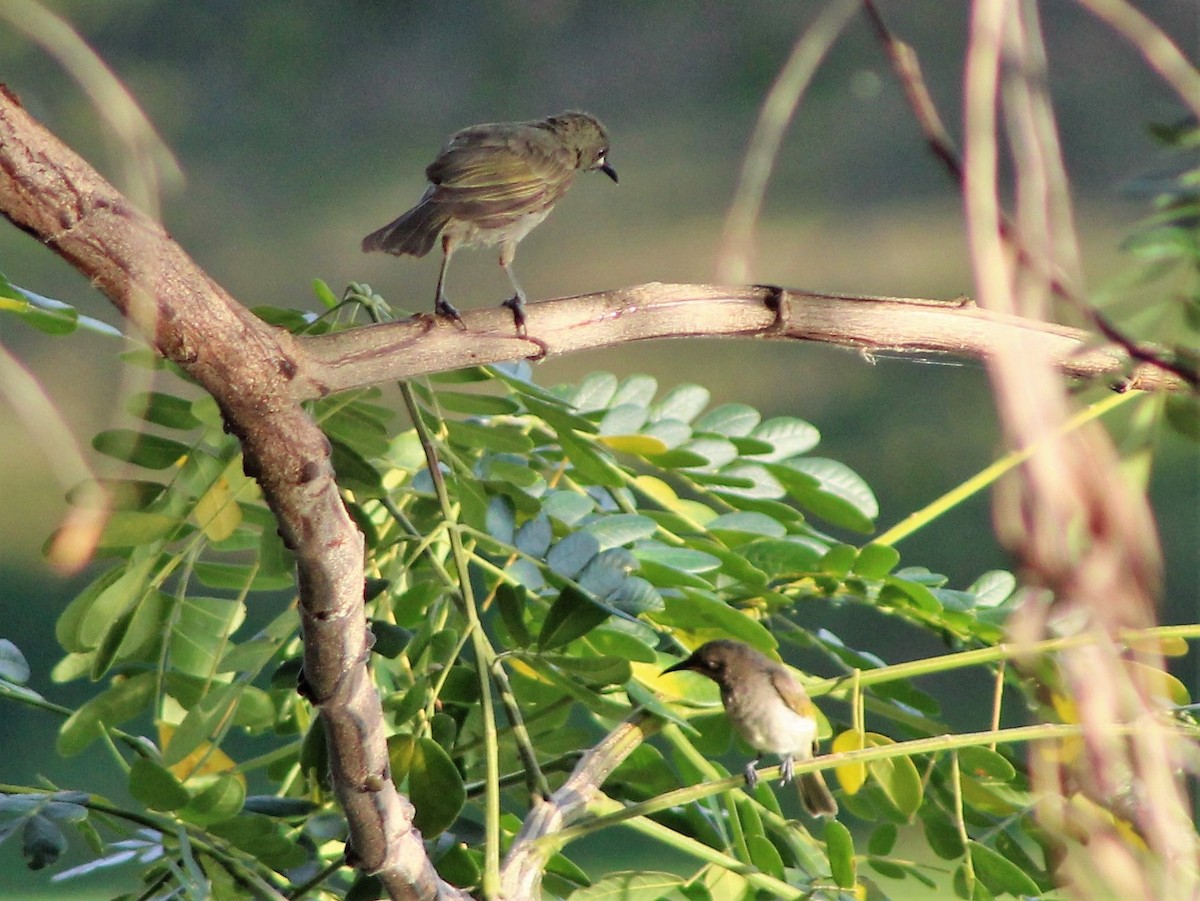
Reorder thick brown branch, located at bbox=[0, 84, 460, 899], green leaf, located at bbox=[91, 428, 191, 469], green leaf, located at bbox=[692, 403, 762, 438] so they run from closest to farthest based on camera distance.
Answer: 1. thick brown branch, located at bbox=[0, 84, 460, 899]
2. green leaf, located at bbox=[91, 428, 191, 469]
3. green leaf, located at bbox=[692, 403, 762, 438]

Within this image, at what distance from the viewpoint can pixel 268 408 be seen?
0.35 metres

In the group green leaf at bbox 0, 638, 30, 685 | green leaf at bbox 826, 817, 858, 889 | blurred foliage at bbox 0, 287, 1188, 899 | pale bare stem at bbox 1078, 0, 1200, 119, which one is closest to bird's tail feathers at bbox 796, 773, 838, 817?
blurred foliage at bbox 0, 287, 1188, 899

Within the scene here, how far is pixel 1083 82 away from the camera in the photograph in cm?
218

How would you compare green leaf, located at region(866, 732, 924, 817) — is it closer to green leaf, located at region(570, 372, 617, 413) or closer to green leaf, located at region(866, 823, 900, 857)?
green leaf, located at region(866, 823, 900, 857)

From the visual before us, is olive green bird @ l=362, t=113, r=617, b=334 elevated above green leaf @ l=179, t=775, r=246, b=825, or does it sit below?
above

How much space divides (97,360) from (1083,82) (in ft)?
5.58

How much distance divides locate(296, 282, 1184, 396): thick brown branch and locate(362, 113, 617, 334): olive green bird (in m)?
0.10

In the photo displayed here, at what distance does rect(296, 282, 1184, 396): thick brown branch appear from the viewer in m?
0.40

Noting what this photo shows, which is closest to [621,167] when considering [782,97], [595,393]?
[595,393]

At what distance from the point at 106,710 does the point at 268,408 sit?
24 centimetres

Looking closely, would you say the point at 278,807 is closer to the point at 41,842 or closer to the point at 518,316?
the point at 41,842

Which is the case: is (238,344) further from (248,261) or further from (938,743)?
(248,261)

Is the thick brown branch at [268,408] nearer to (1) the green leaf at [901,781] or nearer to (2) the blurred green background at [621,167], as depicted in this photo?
(1) the green leaf at [901,781]

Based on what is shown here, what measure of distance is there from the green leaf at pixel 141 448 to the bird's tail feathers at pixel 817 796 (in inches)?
12.0
